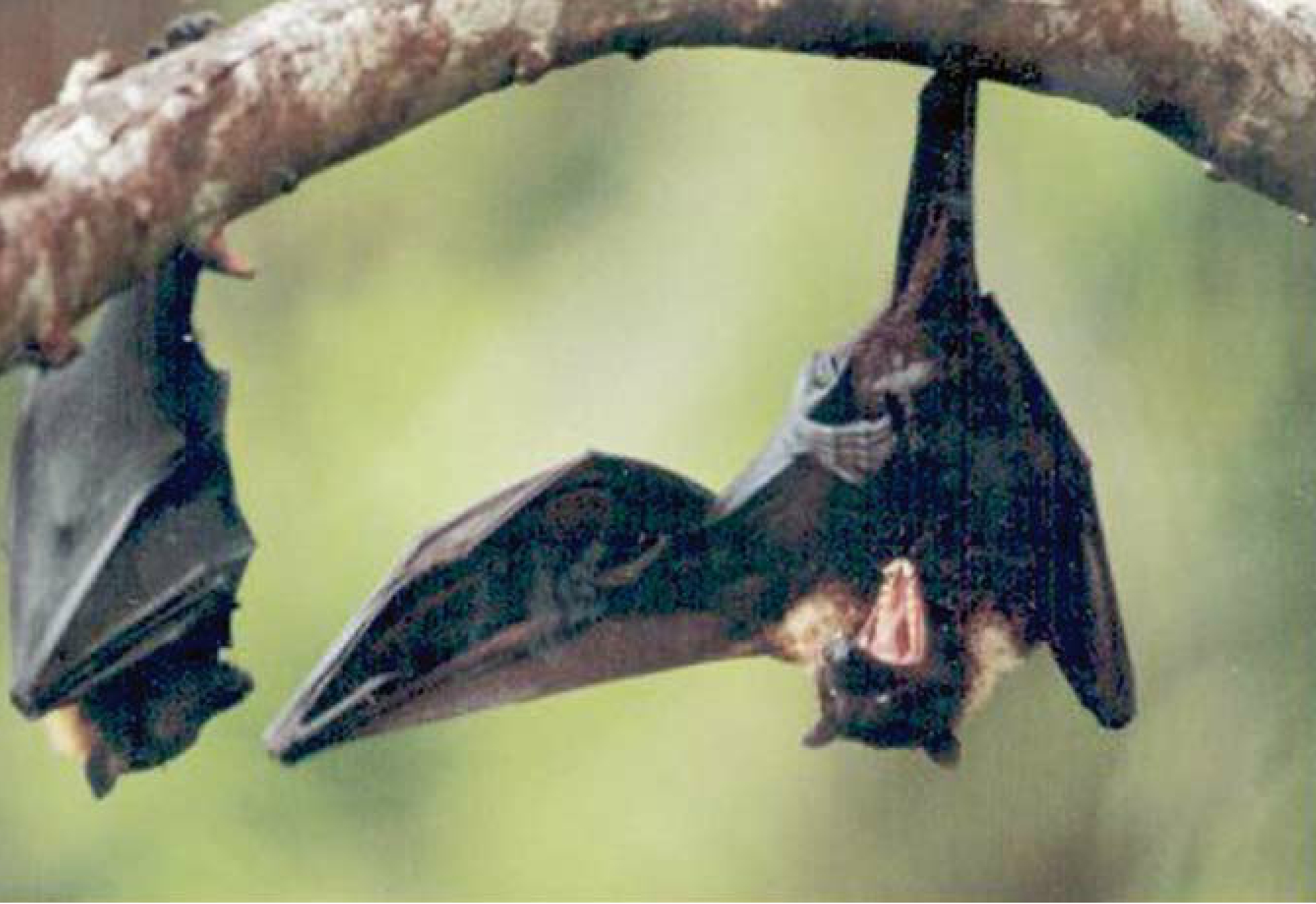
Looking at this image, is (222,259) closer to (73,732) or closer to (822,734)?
(73,732)

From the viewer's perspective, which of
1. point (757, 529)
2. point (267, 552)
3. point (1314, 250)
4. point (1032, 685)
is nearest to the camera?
point (757, 529)

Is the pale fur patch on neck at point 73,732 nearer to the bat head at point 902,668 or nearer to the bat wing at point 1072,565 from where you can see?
the bat head at point 902,668

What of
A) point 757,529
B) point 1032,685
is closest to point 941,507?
point 757,529

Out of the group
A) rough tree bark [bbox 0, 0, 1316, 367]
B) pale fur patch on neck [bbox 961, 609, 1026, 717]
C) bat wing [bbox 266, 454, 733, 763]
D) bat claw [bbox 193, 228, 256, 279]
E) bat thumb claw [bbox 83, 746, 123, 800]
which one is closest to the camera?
rough tree bark [bbox 0, 0, 1316, 367]

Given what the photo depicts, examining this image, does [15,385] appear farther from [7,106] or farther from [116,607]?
[116,607]

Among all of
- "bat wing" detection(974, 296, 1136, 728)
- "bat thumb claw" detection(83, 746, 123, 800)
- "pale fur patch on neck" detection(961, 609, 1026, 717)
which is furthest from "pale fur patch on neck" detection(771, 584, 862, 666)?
"bat thumb claw" detection(83, 746, 123, 800)

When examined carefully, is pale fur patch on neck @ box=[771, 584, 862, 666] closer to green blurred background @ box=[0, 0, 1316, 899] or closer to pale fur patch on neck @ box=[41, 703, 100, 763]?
pale fur patch on neck @ box=[41, 703, 100, 763]
